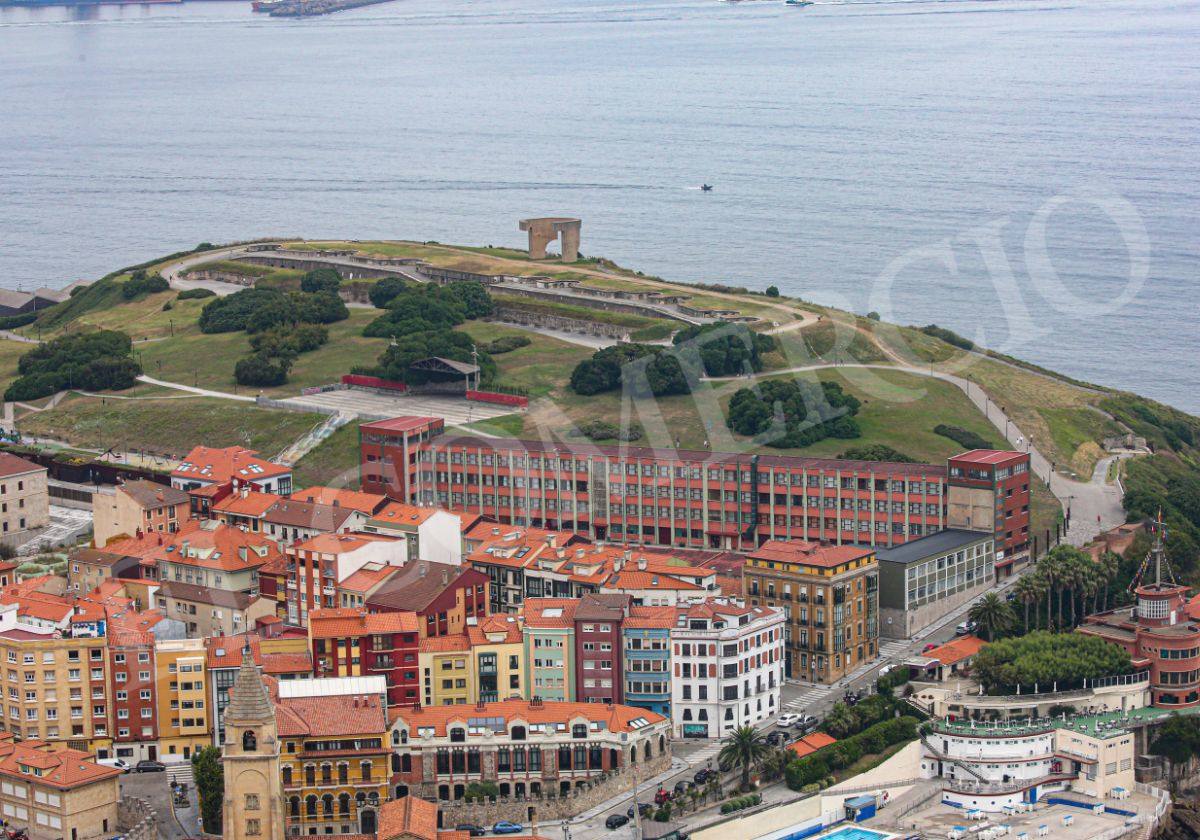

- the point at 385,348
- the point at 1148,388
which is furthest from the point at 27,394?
the point at 1148,388

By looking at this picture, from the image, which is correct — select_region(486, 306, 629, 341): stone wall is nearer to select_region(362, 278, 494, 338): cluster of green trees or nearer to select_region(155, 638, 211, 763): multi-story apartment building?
select_region(362, 278, 494, 338): cluster of green trees

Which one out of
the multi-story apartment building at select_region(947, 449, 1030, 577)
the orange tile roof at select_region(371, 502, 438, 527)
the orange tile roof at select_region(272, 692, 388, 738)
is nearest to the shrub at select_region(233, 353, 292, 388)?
the orange tile roof at select_region(371, 502, 438, 527)

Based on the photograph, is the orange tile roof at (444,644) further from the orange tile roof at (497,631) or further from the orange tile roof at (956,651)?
the orange tile roof at (956,651)

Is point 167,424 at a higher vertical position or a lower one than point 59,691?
higher

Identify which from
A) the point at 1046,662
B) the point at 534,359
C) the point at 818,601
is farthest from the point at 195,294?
the point at 1046,662

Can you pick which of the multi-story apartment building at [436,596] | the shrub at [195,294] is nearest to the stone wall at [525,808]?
the multi-story apartment building at [436,596]

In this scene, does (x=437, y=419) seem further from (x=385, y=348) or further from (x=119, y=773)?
(x=119, y=773)

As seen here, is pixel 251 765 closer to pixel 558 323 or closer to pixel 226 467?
pixel 226 467
